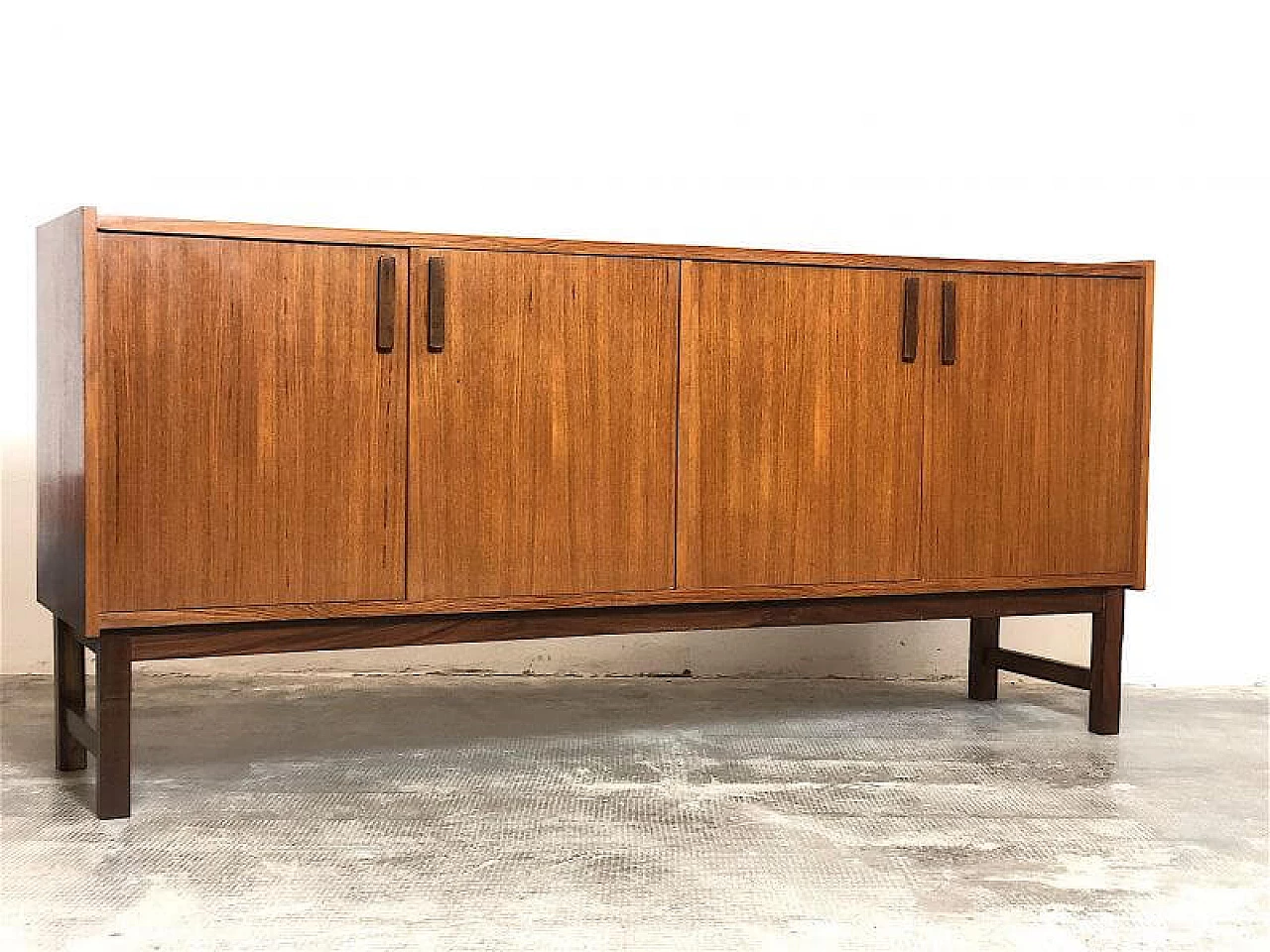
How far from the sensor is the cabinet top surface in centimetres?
295

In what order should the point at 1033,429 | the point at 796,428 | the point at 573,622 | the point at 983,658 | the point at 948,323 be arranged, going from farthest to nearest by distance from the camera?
the point at 983,658
the point at 1033,429
the point at 948,323
the point at 796,428
the point at 573,622

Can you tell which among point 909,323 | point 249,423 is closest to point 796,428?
point 909,323

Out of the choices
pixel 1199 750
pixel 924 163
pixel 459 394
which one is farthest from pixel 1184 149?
pixel 459 394

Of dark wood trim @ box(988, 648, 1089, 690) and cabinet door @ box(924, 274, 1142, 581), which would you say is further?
dark wood trim @ box(988, 648, 1089, 690)

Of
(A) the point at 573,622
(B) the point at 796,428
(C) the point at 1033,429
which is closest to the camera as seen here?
(A) the point at 573,622

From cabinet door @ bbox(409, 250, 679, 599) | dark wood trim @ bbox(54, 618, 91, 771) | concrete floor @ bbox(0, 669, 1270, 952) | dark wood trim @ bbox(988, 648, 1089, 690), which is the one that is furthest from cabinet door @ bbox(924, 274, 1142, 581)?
dark wood trim @ bbox(54, 618, 91, 771)

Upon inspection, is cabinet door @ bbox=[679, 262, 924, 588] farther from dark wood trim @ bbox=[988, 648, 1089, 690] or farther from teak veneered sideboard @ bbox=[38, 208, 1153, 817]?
dark wood trim @ bbox=[988, 648, 1089, 690]

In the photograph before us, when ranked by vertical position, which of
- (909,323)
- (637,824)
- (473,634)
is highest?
(909,323)

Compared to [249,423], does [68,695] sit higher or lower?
lower

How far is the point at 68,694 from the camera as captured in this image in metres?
3.37

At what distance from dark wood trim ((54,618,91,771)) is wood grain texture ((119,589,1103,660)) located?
1.37 ft

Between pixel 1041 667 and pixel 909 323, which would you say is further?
pixel 1041 667

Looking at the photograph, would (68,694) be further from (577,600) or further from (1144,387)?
(1144,387)

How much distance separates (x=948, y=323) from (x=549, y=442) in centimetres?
100
